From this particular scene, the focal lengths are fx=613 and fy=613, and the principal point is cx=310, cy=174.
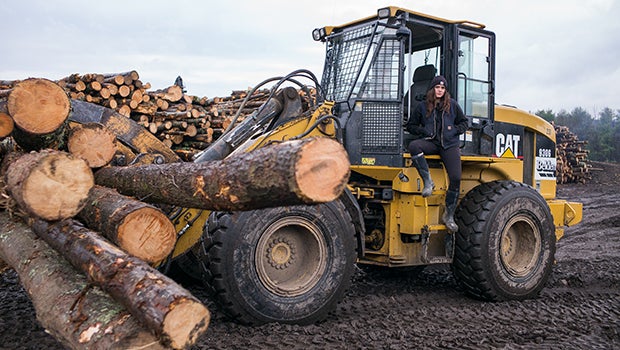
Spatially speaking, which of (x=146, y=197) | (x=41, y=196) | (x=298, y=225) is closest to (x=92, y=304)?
(x=41, y=196)

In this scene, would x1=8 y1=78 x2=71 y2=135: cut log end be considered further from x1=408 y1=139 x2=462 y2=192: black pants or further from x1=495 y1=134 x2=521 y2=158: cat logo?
x1=495 y1=134 x2=521 y2=158: cat logo

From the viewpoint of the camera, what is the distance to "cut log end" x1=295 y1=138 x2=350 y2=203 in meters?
2.78

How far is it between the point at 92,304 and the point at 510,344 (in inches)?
137

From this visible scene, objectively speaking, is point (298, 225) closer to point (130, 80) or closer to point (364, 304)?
point (364, 304)

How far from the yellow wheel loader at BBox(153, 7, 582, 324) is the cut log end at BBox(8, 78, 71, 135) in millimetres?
1432

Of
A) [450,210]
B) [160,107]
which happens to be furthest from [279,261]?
[160,107]

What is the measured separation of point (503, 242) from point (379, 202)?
4.95 ft

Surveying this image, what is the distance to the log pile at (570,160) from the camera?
82.1 ft

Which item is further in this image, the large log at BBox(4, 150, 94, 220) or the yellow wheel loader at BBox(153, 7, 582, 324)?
the yellow wheel loader at BBox(153, 7, 582, 324)

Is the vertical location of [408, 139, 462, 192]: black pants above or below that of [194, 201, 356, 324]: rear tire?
above

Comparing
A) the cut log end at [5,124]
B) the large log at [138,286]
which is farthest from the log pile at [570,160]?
the large log at [138,286]

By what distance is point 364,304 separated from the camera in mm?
6320

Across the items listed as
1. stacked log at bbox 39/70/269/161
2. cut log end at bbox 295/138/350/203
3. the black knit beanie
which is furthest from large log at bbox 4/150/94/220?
stacked log at bbox 39/70/269/161

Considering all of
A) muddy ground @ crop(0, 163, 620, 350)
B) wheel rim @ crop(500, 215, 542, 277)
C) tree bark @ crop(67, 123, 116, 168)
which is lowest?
muddy ground @ crop(0, 163, 620, 350)
